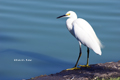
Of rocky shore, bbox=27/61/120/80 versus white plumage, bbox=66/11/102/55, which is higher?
white plumage, bbox=66/11/102/55

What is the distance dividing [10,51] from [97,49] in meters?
3.08

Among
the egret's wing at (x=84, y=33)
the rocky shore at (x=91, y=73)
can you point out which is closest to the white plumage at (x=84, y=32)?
the egret's wing at (x=84, y=33)

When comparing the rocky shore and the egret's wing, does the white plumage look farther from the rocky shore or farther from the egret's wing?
the rocky shore

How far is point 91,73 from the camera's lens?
572cm

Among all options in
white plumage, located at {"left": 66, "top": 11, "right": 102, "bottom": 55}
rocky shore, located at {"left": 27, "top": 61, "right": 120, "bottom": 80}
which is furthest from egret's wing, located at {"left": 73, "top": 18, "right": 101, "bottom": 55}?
rocky shore, located at {"left": 27, "top": 61, "right": 120, "bottom": 80}

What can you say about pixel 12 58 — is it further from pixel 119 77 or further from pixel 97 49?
pixel 119 77

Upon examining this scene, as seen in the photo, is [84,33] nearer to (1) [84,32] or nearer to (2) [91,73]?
(1) [84,32]

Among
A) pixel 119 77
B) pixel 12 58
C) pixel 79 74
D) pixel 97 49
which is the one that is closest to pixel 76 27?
pixel 97 49

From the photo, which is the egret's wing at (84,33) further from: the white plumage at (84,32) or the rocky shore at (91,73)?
the rocky shore at (91,73)

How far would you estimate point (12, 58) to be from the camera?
761 cm

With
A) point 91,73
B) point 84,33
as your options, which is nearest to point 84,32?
point 84,33

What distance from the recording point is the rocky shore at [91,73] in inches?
215

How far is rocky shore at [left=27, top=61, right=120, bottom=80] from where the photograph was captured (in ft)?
17.9

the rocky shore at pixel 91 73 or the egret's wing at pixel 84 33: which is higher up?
the egret's wing at pixel 84 33
